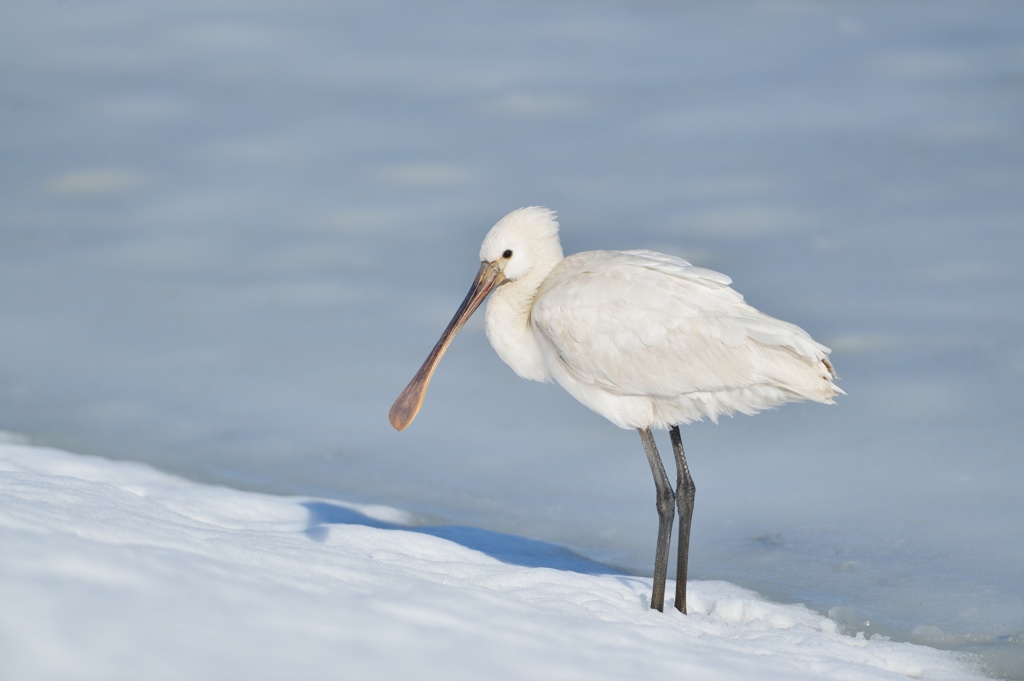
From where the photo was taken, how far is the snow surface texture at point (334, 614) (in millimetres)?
3125

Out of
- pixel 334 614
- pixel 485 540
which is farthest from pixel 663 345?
pixel 334 614

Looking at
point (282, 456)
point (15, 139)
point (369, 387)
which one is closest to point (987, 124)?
point (369, 387)

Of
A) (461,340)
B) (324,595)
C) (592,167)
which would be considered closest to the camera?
(324,595)

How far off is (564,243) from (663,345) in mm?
4096

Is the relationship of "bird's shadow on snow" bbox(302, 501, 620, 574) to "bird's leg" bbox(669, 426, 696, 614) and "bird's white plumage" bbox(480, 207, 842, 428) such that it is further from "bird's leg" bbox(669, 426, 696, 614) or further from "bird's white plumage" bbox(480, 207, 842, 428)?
"bird's white plumage" bbox(480, 207, 842, 428)

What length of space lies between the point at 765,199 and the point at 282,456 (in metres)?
4.68

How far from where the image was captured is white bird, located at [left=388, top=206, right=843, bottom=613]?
5223mm

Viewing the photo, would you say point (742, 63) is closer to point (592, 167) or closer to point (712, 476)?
point (592, 167)

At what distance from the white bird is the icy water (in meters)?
0.81

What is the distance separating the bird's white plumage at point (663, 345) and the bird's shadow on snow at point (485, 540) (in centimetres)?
79

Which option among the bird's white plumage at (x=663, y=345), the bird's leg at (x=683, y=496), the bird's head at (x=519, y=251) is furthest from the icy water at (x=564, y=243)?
the bird's head at (x=519, y=251)

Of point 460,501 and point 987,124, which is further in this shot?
point 987,124

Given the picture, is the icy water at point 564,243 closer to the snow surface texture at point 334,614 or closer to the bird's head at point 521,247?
the snow surface texture at point 334,614

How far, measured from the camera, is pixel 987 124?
11.5m
